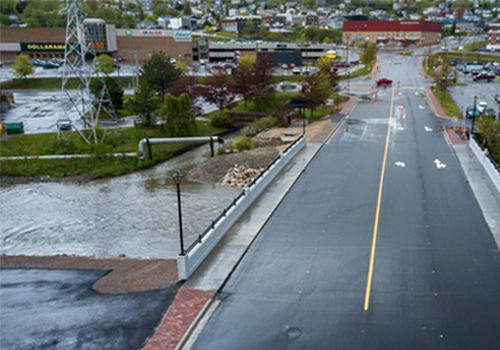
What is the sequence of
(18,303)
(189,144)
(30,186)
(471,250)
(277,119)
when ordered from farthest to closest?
(277,119), (189,144), (30,186), (471,250), (18,303)

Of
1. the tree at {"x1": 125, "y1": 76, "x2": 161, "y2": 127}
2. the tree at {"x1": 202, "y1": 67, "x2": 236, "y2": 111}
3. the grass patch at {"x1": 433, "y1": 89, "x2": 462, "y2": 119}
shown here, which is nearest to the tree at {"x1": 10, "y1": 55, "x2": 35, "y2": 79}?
the tree at {"x1": 202, "y1": 67, "x2": 236, "y2": 111}

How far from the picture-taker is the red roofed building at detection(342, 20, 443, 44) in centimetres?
14975

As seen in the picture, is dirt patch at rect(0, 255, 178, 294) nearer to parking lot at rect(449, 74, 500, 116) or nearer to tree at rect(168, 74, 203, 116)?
tree at rect(168, 74, 203, 116)

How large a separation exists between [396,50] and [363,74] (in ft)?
175

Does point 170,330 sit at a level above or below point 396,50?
below

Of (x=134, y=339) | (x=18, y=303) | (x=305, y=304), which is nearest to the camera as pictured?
(x=134, y=339)

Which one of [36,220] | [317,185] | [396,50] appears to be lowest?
[36,220]

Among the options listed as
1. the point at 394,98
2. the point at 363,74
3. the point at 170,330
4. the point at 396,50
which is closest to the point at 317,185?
the point at 170,330

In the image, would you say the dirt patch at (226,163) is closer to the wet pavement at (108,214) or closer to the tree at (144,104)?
the wet pavement at (108,214)

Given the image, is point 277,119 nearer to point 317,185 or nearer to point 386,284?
point 317,185

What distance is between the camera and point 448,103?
56281 mm

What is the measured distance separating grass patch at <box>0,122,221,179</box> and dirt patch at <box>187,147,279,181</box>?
5741 mm

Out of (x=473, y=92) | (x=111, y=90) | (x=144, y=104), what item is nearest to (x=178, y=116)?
(x=144, y=104)

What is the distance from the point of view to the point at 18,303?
59.2ft
